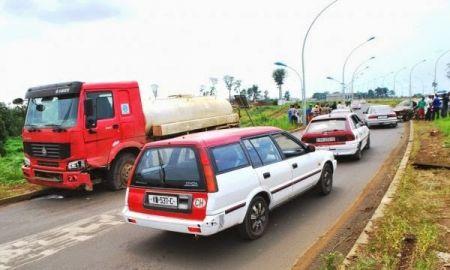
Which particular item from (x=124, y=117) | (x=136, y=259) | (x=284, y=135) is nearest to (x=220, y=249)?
(x=136, y=259)

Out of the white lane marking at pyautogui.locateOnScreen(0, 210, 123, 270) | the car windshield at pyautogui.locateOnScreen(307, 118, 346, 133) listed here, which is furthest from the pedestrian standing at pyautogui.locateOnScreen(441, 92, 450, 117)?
the white lane marking at pyautogui.locateOnScreen(0, 210, 123, 270)

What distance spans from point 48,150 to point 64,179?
82cm

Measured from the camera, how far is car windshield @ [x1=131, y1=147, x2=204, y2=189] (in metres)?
5.96

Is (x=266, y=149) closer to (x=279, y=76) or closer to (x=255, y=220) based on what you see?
(x=255, y=220)

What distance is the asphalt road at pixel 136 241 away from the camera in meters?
5.87

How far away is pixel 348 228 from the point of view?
22.2 feet

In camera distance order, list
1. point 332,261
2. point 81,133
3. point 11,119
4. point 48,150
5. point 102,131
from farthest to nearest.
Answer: point 11,119 < point 102,131 < point 48,150 < point 81,133 < point 332,261

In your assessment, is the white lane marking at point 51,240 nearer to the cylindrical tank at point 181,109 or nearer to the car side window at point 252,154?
the car side window at point 252,154

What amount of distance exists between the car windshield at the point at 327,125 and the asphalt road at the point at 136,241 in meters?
4.01

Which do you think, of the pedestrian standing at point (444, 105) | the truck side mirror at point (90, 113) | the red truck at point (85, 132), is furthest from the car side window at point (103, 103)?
the pedestrian standing at point (444, 105)

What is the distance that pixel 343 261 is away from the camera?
5043mm

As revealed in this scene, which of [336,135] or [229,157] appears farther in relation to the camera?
[336,135]

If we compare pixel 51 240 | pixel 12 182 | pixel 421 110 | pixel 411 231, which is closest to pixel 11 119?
pixel 12 182

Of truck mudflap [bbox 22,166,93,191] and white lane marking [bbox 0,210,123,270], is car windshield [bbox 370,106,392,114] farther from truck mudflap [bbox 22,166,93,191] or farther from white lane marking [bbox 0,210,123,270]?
white lane marking [bbox 0,210,123,270]
